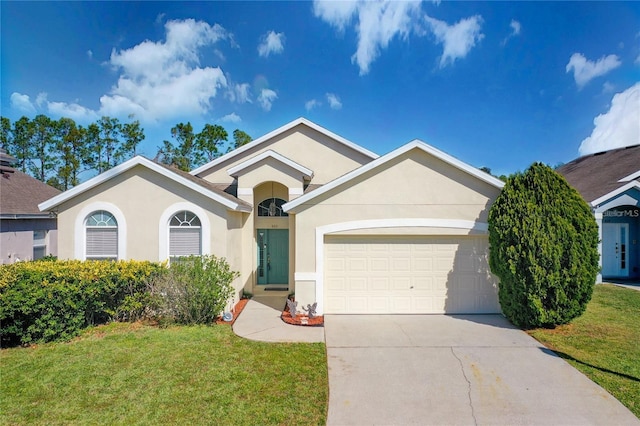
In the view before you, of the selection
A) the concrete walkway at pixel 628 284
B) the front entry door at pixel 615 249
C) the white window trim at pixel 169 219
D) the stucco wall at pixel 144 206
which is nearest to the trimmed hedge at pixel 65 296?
the white window trim at pixel 169 219

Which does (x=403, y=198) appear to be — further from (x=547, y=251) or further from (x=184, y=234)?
(x=184, y=234)

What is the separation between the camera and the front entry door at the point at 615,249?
15.2 m

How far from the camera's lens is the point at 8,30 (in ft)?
37.4

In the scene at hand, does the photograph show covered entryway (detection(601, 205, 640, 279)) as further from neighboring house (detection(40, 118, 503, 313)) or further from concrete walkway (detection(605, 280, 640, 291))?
neighboring house (detection(40, 118, 503, 313))

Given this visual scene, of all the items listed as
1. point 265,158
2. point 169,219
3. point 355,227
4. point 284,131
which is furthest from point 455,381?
point 284,131

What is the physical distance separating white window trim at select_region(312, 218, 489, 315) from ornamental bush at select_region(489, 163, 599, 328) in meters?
1.14

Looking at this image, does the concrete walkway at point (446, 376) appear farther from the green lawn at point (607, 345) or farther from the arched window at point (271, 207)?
the arched window at point (271, 207)

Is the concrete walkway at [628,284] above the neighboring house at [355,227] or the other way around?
the other way around

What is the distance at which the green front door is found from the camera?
13.5 metres

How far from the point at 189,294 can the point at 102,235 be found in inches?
161

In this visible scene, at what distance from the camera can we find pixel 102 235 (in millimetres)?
9914

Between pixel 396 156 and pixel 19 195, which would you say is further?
pixel 19 195

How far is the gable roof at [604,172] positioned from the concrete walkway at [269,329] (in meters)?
15.2

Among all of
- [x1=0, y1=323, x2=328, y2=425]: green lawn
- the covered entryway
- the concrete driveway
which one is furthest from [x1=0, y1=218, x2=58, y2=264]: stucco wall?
the covered entryway
